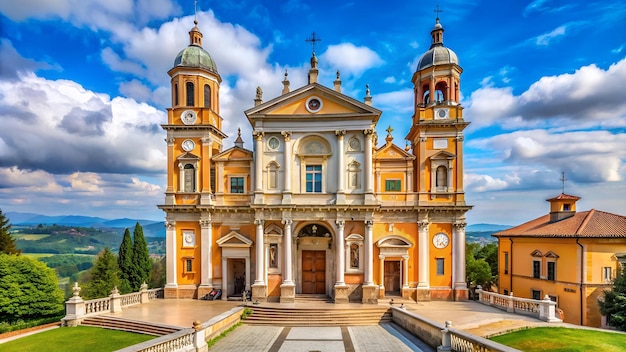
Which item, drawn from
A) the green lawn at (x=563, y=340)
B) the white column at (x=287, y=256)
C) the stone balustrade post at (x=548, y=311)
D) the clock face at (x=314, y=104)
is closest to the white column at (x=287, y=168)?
the white column at (x=287, y=256)

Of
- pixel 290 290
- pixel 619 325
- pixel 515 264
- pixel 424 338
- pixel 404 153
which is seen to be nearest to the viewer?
pixel 424 338

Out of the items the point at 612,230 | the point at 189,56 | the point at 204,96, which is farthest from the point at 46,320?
the point at 612,230

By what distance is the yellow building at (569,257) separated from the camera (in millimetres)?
23094

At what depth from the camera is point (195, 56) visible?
2625 centimetres

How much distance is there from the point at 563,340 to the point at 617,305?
26.8ft

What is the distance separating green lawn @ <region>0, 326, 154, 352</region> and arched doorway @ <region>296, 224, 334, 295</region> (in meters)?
10.8

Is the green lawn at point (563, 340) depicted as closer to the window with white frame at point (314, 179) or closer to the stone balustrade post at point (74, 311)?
the window with white frame at point (314, 179)

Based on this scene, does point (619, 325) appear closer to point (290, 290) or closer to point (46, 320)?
point (290, 290)

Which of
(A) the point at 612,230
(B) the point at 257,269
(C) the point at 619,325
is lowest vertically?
(C) the point at 619,325

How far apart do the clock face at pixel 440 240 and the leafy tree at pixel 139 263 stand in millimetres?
31250

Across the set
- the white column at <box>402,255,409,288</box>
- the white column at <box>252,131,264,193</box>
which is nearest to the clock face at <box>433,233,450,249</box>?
the white column at <box>402,255,409,288</box>

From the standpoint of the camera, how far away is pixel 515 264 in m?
28.3

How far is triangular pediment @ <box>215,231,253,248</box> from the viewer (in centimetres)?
2469

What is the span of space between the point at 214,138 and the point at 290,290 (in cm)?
1232
